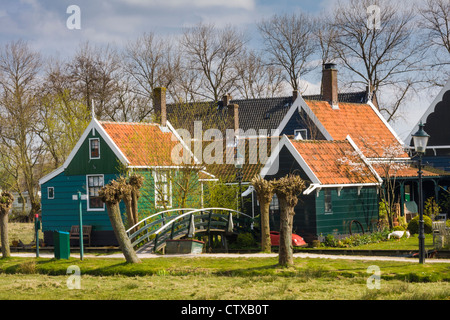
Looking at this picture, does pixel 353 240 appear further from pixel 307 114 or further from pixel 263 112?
pixel 263 112

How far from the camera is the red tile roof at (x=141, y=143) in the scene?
31.0 meters

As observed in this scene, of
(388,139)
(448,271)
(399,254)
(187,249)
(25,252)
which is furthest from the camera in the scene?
(388,139)

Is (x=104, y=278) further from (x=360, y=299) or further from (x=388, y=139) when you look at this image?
(x=388, y=139)

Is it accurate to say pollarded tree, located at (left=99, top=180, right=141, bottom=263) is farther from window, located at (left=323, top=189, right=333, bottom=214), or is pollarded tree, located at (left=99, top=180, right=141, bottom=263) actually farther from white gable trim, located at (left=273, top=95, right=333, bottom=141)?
white gable trim, located at (left=273, top=95, right=333, bottom=141)

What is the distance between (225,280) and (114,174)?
13.0m

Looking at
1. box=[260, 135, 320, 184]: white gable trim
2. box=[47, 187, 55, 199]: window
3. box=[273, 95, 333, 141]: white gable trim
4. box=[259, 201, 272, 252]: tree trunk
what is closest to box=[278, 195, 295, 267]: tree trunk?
box=[259, 201, 272, 252]: tree trunk

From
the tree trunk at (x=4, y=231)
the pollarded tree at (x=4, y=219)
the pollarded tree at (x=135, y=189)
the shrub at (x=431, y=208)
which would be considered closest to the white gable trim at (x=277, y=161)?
the pollarded tree at (x=135, y=189)

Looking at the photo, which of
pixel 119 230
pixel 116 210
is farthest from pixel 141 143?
pixel 119 230

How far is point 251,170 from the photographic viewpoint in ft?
104

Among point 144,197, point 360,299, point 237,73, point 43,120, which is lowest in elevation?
point 360,299

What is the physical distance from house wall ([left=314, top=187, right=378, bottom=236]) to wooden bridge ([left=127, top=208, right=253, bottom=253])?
2.89m

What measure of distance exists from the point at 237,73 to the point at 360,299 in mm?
44719

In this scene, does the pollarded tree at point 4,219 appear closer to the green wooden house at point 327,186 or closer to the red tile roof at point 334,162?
the green wooden house at point 327,186

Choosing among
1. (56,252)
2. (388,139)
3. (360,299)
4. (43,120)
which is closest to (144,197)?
(56,252)
